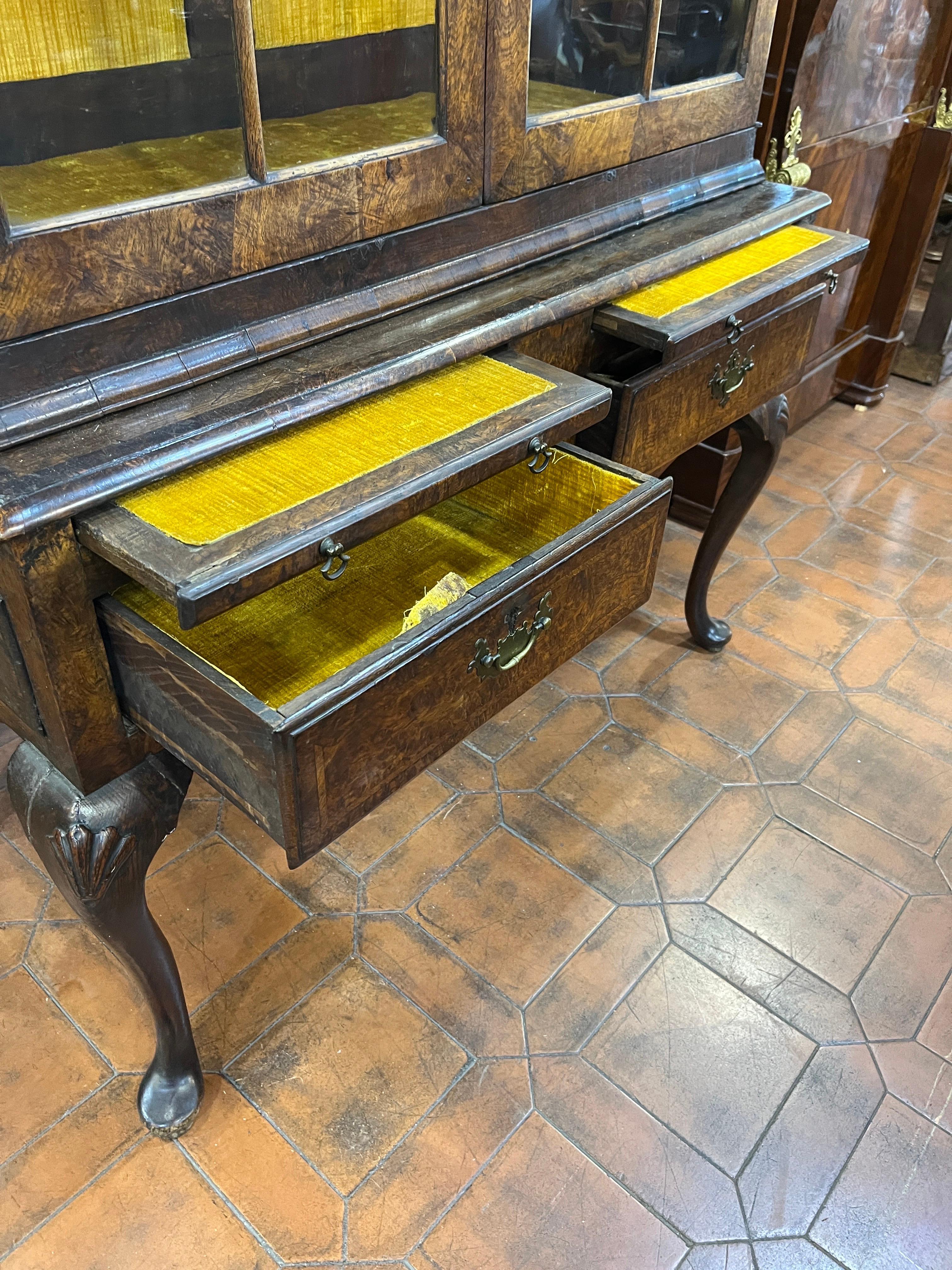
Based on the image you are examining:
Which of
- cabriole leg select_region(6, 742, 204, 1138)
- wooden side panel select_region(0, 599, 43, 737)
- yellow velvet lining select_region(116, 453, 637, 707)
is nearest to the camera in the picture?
wooden side panel select_region(0, 599, 43, 737)

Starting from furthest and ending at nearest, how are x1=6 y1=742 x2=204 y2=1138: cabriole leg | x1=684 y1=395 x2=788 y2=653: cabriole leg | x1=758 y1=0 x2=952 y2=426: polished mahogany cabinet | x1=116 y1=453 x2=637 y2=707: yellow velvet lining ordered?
1. x1=758 y1=0 x2=952 y2=426: polished mahogany cabinet
2. x1=684 y1=395 x2=788 y2=653: cabriole leg
3. x1=116 y1=453 x2=637 y2=707: yellow velvet lining
4. x1=6 y1=742 x2=204 y2=1138: cabriole leg

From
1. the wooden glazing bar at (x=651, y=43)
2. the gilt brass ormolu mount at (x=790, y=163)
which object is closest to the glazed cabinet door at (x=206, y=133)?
the wooden glazing bar at (x=651, y=43)

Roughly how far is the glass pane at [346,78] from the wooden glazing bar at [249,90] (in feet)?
0.05

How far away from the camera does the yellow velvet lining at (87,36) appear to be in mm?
877

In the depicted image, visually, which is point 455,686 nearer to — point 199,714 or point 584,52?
point 199,714

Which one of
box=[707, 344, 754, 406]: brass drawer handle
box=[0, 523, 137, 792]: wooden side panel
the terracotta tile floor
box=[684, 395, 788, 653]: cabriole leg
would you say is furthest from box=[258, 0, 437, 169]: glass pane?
the terracotta tile floor

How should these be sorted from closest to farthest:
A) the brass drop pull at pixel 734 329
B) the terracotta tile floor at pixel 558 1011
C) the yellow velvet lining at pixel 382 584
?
the yellow velvet lining at pixel 382 584 < the terracotta tile floor at pixel 558 1011 < the brass drop pull at pixel 734 329

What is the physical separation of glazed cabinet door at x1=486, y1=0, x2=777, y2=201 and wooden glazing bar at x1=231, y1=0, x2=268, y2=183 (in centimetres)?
32

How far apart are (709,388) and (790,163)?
104 centimetres

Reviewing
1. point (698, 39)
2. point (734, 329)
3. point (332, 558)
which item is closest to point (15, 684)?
point (332, 558)

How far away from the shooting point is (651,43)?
1389 millimetres

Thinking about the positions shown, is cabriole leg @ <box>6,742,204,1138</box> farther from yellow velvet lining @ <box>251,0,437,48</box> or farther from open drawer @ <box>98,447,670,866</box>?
yellow velvet lining @ <box>251,0,437,48</box>

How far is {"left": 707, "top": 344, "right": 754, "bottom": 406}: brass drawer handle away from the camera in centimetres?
150

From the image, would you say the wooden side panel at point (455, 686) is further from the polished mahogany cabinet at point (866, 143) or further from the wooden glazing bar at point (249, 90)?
the polished mahogany cabinet at point (866, 143)
